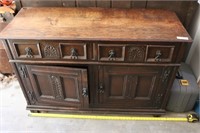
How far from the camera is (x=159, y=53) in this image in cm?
118

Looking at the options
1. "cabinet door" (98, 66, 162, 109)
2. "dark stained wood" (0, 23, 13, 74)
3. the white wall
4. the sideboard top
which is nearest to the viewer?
the sideboard top

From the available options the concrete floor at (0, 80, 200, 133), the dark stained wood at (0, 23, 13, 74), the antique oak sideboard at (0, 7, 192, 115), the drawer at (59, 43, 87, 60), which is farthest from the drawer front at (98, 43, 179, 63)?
the dark stained wood at (0, 23, 13, 74)

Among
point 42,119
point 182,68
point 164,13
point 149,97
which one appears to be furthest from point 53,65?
point 182,68

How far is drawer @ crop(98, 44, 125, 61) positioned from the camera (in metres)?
1.16

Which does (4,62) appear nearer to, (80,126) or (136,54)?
(80,126)

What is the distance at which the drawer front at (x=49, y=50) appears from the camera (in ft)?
3.84

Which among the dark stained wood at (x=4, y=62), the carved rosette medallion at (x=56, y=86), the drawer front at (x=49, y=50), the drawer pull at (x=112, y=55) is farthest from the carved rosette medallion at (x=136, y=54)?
the dark stained wood at (x=4, y=62)

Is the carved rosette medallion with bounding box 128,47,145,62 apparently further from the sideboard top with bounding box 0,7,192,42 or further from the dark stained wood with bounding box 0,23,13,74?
the dark stained wood with bounding box 0,23,13,74

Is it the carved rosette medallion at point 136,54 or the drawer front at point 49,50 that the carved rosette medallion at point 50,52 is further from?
the carved rosette medallion at point 136,54

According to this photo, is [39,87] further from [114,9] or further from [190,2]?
[190,2]

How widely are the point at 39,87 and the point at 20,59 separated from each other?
28 centimetres

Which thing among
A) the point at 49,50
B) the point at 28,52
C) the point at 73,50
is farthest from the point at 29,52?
the point at 73,50

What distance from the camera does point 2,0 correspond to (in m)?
1.57

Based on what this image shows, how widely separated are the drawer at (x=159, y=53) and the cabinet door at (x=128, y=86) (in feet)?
0.27
